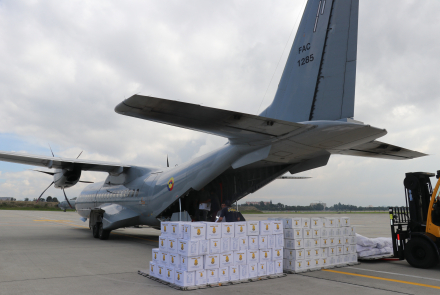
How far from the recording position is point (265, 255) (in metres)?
6.74

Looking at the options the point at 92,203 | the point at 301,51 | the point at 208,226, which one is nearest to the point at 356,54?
the point at 301,51

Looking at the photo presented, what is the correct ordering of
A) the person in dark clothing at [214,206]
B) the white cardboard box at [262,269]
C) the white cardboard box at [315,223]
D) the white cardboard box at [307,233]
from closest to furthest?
the white cardboard box at [262,269]
the white cardboard box at [307,233]
the white cardboard box at [315,223]
the person in dark clothing at [214,206]

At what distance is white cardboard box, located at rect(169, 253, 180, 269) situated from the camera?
19.5 ft

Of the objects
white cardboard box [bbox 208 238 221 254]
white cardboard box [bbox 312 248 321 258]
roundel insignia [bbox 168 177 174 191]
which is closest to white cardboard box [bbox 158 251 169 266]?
white cardboard box [bbox 208 238 221 254]

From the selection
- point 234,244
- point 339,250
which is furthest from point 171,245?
point 339,250

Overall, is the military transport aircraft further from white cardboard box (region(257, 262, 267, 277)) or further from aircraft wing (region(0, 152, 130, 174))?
aircraft wing (region(0, 152, 130, 174))

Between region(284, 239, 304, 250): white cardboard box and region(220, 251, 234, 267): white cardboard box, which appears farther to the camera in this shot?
region(284, 239, 304, 250): white cardboard box

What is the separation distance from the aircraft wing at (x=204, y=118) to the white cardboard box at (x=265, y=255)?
8.17ft

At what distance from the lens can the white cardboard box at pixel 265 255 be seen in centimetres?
668

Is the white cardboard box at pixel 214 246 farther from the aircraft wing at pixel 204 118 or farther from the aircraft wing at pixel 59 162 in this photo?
the aircraft wing at pixel 59 162

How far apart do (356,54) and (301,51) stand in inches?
57.3

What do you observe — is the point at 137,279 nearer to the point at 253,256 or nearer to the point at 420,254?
the point at 253,256

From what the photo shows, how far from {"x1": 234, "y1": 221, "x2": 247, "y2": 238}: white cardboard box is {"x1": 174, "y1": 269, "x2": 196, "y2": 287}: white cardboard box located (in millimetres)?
1215

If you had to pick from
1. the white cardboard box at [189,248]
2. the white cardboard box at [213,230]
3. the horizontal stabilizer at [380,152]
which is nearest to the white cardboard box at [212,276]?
the white cardboard box at [189,248]
